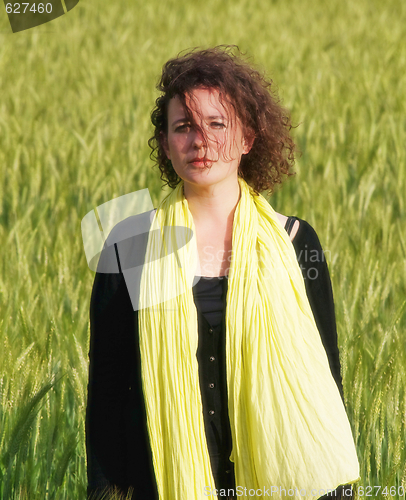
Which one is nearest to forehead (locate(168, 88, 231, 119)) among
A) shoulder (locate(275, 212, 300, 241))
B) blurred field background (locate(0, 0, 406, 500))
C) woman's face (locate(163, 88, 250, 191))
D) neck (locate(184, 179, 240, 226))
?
woman's face (locate(163, 88, 250, 191))

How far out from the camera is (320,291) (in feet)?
4.00

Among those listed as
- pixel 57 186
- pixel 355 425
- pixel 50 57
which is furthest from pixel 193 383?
pixel 50 57

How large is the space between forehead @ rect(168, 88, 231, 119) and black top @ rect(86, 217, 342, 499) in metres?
0.31

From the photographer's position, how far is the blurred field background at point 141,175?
4.83 ft

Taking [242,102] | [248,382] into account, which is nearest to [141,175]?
[242,102]

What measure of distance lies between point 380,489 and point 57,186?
2.01m

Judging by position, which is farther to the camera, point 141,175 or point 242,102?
point 141,175

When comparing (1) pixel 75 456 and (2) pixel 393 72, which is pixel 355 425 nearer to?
(1) pixel 75 456

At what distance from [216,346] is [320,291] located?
24 cm

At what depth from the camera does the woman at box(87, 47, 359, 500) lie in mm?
1094

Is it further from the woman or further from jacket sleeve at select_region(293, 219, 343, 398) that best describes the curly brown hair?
jacket sleeve at select_region(293, 219, 343, 398)

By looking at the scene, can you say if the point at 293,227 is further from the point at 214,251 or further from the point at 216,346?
the point at 216,346

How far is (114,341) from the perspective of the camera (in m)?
1.17

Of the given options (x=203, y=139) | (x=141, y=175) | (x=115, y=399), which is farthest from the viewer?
(x=141, y=175)
